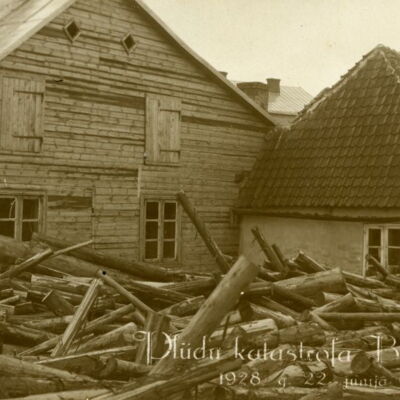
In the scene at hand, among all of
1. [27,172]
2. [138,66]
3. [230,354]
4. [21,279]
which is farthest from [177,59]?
[230,354]

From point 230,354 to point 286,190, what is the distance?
41.2 feet

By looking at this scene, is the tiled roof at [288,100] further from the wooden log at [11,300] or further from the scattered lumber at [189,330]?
the wooden log at [11,300]

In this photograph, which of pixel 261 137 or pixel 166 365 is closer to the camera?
pixel 166 365

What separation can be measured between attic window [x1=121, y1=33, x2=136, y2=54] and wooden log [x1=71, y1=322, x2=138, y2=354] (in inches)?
420

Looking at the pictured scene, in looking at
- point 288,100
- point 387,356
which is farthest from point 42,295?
point 288,100

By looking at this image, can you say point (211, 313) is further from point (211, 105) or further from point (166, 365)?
point (211, 105)

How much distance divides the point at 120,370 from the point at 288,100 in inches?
1789

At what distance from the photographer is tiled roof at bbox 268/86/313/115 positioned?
48812mm

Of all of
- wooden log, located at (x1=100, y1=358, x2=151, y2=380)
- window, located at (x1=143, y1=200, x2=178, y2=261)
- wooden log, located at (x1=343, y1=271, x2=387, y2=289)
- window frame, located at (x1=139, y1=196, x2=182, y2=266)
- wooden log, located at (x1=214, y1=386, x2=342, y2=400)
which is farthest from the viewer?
window, located at (x1=143, y1=200, x2=178, y2=261)

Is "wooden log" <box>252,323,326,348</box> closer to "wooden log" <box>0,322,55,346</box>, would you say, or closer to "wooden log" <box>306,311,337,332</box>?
"wooden log" <box>306,311,337,332</box>

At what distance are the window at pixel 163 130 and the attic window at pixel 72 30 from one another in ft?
7.93

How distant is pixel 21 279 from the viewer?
426 inches

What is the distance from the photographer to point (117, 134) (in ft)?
57.5

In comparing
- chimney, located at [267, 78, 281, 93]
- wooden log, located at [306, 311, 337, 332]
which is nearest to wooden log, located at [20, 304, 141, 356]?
wooden log, located at [306, 311, 337, 332]
